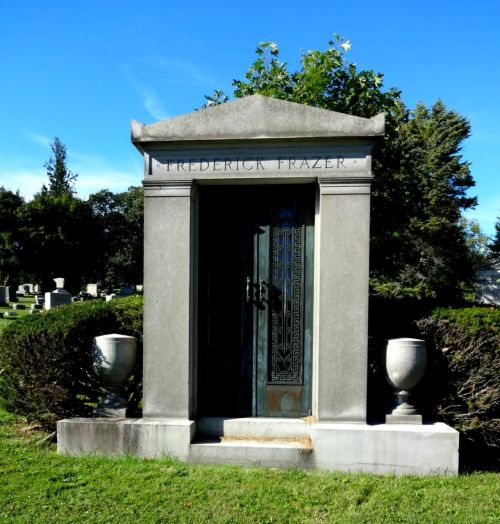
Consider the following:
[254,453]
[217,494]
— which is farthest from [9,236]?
[217,494]

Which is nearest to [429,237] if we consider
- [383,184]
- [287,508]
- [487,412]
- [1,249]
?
[383,184]

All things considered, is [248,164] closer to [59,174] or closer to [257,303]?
[257,303]

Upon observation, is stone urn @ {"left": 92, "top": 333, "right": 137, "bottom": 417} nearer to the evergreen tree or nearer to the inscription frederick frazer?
the inscription frederick frazer

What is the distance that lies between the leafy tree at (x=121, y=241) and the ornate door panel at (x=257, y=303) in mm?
39287

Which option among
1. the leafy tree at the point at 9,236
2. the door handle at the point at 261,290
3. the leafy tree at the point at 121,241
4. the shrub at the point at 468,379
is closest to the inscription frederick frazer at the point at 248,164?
the door handle at the point at 261,290

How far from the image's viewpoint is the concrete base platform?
171 inches

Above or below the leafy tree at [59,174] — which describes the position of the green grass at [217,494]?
below

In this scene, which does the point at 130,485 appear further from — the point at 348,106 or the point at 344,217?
the point at 348,106

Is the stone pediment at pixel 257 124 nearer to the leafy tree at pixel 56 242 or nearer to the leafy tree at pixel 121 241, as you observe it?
the leafy tree at pixel 56 242

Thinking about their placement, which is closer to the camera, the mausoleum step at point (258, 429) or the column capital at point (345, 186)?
the column capital at point (345, 186)

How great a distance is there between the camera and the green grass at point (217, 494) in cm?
347

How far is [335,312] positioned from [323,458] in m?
1.42

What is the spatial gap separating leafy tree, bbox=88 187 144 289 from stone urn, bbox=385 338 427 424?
40.4 m

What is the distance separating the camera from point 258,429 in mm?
4758
